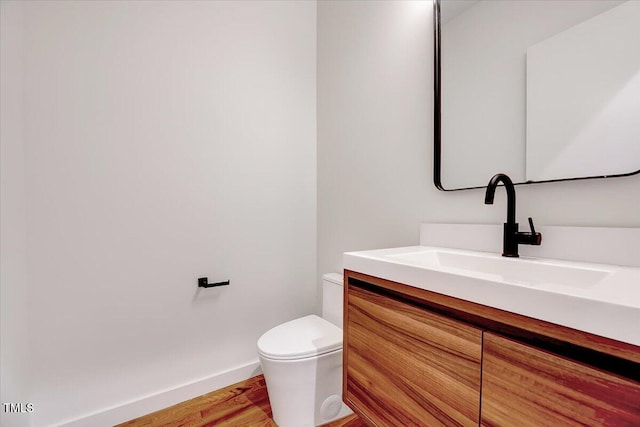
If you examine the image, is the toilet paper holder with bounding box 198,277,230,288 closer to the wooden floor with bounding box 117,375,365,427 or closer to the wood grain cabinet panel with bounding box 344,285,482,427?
the wooden floor with bounding box 117,375,365,427

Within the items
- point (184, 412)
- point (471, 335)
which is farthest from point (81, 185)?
point (471, 335)

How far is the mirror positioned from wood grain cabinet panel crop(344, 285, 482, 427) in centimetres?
66

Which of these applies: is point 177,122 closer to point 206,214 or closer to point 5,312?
point 206,214

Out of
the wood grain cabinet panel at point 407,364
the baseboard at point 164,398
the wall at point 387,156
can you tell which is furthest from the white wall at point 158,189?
the wood grain cabinet panel at point 407,364

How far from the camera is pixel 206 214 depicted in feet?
5.45

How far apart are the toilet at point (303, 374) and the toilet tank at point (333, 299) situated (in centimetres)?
15

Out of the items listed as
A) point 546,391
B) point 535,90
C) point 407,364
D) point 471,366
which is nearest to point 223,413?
point 407,364

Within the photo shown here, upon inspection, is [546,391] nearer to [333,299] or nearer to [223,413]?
[333,299]

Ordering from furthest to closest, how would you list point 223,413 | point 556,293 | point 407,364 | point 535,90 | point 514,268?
point 223,413, point 535,90, point 514,268, point 407,364, point 556,293

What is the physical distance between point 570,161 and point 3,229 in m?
2.05

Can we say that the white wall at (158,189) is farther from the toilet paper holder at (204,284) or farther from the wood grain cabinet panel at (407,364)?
the wood grain cabinet panel at (407,364)

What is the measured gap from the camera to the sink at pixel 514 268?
0.73 m

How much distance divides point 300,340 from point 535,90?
1.38 meters

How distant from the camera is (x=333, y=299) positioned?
1.64 metres
